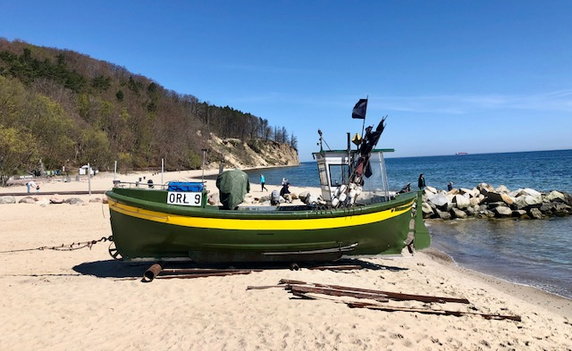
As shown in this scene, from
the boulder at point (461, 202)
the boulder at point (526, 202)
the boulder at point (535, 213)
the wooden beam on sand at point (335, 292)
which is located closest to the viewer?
the wooden beam on sand at point (335, 292)

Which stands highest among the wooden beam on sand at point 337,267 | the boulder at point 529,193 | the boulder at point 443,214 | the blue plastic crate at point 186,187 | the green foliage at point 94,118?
the green foliage at point 94,118

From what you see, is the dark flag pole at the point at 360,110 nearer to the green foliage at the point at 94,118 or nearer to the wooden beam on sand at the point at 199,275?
the wooden beam on sand at the point at 199,275

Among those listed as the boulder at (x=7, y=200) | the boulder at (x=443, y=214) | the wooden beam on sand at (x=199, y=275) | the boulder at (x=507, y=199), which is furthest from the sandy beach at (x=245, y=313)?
the boulder at (x=507, y=199)

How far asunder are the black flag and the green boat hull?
8.52 ft

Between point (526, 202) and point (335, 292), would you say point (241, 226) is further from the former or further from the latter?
point (526, 202)

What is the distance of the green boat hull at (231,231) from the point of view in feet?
28.9

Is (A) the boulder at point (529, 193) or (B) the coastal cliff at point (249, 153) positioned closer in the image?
(A) the boulder at point (529, 193)

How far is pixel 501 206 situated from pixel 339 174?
16.7 meters

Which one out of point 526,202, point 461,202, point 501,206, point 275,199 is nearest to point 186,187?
point 275,199

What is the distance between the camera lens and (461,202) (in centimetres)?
2344

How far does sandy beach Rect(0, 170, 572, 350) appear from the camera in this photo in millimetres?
5793

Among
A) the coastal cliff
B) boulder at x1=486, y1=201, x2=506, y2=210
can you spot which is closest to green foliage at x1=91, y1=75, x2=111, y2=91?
the coastal cliff

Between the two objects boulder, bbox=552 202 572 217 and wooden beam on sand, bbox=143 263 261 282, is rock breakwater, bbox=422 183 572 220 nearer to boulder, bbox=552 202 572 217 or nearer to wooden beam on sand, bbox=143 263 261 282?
boulder, bbox=552 202 572 217

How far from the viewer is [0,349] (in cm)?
556
